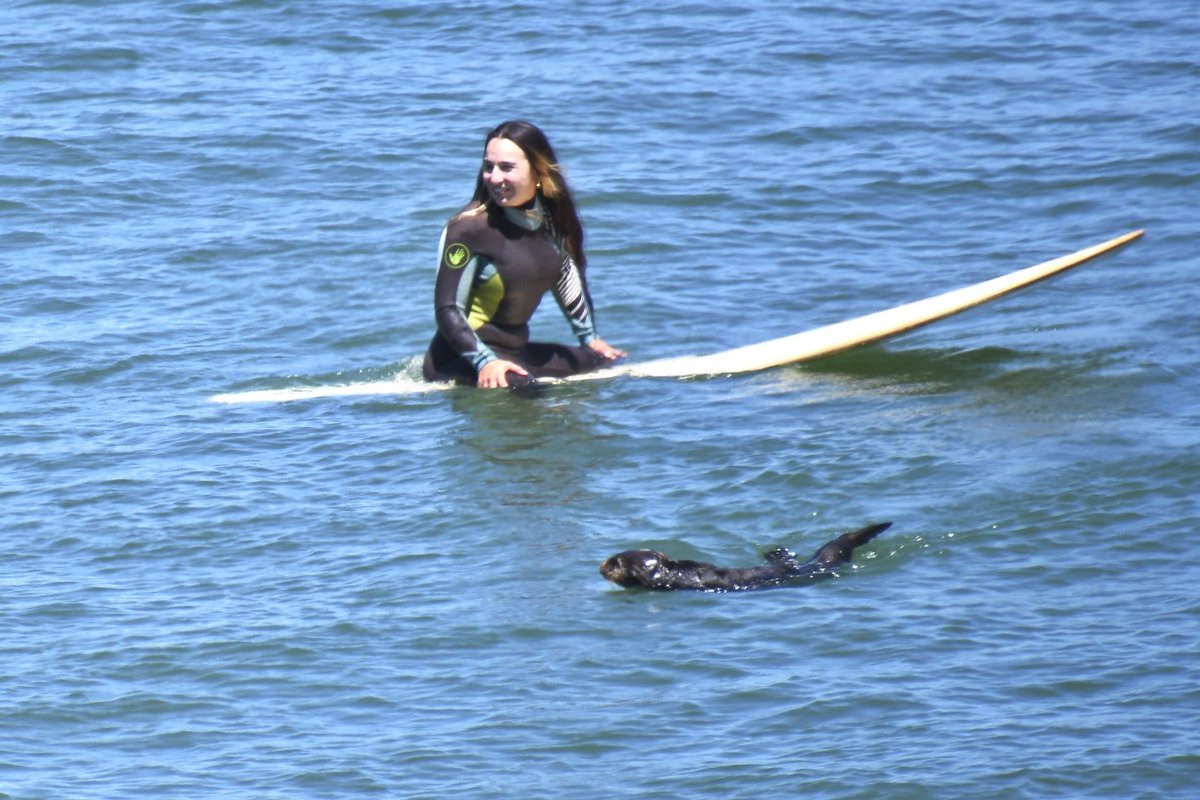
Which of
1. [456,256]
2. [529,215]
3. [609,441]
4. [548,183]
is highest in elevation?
[548,183]

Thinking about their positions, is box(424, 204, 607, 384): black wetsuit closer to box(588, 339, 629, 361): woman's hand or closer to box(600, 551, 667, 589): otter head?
box(588, 339, 629, 361): woman's hand

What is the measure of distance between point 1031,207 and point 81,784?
903 cm

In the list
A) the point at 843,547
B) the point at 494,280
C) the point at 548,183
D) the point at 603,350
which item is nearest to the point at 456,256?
the point at 494,280

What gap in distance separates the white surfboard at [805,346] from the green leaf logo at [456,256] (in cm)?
71

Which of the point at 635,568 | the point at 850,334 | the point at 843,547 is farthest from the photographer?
the point at 850,334

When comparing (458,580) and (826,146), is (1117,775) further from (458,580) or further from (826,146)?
(826,146)

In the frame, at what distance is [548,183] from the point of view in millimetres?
9305

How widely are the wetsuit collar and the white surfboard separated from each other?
32.6 inches

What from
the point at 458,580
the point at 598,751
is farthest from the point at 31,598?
the point at 598,751

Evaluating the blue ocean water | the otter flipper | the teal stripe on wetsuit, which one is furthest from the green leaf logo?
the otter flipper

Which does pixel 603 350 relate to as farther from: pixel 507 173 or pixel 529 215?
pixel 507 173

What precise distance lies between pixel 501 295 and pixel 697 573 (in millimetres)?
2994

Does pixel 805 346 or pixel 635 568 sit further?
pixel 805 346

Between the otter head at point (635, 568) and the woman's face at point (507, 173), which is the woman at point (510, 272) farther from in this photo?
the otter head at point (635, 568)
